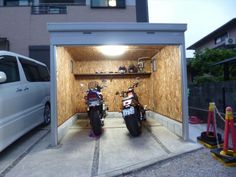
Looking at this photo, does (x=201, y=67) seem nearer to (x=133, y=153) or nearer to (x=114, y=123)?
(x=114, y=123)

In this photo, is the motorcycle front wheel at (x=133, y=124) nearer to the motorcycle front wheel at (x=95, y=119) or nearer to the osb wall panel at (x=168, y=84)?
the motorcycle front wheel at (x=95, y=119)

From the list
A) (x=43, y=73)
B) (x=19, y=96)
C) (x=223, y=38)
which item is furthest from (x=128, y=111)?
(x=223, y=38)

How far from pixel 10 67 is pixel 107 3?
6.92 metres

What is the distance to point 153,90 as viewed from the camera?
6949mm

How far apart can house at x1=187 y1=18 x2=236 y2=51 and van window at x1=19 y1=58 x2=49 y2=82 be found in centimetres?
1009

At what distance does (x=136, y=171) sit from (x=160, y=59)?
354cm

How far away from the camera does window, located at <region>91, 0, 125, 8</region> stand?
9820mm

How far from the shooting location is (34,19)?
9.67 meters

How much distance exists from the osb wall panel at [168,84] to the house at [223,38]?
817 centimetres

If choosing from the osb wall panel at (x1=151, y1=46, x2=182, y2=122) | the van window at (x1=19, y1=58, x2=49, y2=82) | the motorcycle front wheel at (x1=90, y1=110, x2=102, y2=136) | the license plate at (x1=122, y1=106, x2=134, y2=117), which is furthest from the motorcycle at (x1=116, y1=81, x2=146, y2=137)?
the van window at (x1=19, y1=58, x2=49, y2=82)

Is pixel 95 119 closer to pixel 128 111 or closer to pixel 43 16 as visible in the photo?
pixel 128 111

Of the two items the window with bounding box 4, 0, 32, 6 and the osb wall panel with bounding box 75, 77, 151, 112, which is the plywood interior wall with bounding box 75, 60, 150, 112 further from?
the window with bounding box 4, 0, 32, 6

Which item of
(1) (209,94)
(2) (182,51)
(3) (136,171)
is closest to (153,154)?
(3) (136,171)

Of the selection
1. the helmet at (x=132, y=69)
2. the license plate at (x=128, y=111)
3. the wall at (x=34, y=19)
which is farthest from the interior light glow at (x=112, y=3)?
the license plate at (x=128, y=111)
